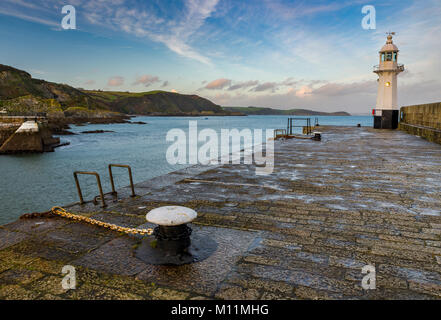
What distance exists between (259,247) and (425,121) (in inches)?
884

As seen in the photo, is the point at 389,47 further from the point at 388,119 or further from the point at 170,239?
the point at 170,239

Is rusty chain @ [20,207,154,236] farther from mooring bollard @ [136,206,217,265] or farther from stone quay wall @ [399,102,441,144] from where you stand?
stone quay wall @ [399,102,441,144]

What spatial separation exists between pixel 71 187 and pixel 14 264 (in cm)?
1602

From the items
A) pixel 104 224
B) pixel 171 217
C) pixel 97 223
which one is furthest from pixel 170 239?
pixel 97 223

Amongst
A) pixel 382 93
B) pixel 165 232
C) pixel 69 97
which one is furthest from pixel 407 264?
pixel 69 97

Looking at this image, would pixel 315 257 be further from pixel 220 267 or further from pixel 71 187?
pixel 71 187

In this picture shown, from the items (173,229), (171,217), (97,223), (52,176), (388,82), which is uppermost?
(388,82)

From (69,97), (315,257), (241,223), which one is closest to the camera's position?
(315,257)

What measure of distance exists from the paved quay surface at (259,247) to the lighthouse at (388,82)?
25140 mm

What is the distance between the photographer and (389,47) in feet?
92.7

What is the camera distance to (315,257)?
3.46m

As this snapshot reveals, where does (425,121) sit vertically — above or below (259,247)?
above

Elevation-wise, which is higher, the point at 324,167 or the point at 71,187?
the point at 324,167

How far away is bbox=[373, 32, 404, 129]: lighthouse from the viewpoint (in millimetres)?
27906
